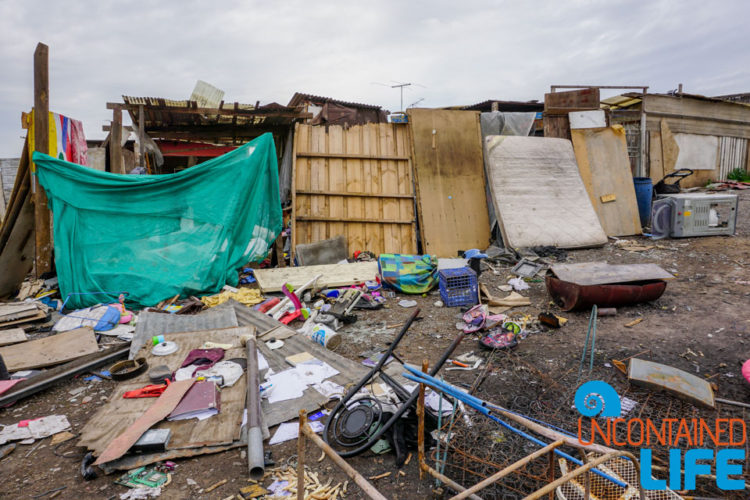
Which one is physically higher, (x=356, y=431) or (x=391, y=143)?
(x=391, y=143)

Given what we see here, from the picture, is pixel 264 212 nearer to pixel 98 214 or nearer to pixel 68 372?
pixel 98 214

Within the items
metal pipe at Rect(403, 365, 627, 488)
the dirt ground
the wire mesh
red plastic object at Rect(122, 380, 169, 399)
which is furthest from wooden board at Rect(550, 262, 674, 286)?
red plastic object at Rect(122, 380, 169, 399)

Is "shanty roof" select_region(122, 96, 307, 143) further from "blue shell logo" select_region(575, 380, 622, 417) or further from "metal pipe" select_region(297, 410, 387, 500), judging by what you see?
"blue shell logo" select_region(575, 380, 622, 417)

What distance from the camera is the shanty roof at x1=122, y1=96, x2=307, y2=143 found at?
653cm

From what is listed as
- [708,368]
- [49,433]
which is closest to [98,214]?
[49,433]

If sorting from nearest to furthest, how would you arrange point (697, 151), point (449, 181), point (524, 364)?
point (524, 364) < point (449, 181) < point (697, 151)

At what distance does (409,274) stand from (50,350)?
4.24 metres

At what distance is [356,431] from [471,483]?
76 centimetres

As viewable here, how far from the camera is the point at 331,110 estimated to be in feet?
41.4

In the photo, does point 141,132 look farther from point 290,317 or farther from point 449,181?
point 449,181

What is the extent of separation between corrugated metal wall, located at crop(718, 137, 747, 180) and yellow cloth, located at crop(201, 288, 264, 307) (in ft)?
48.0

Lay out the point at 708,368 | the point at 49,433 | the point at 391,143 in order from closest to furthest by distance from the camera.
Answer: the point at 49,433 → the point at 708,368 → the point at 391,143

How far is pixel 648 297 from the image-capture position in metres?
4.76

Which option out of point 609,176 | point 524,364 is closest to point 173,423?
point 524,364
